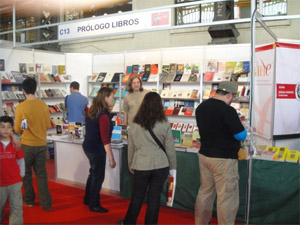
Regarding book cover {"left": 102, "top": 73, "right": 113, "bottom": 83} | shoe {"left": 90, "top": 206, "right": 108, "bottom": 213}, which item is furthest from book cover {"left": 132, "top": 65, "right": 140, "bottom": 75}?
shoe {"left": 90, "top": 206, "right": 108, "bottom": 213}

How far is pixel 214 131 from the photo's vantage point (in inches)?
107

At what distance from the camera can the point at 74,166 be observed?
188 inches

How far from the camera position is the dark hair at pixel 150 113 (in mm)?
2771

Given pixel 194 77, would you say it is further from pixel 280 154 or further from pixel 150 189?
pixel 150 189

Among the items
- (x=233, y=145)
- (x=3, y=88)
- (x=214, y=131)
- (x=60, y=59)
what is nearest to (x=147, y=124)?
(x=214, y=131)

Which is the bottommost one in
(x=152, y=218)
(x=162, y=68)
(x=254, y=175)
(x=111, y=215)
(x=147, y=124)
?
(x=111, y=215)

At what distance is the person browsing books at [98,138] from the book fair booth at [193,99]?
56 centimetres

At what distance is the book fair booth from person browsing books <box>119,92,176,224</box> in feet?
2.50

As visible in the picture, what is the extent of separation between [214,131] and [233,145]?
8.1 inches

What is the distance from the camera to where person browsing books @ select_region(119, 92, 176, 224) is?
2789 mm

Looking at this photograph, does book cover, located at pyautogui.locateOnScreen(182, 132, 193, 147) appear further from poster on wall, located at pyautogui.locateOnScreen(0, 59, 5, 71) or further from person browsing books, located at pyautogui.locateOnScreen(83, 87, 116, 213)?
poster on wall, located at pyautogui.locateOnScreen(0, 59, 5, 71)

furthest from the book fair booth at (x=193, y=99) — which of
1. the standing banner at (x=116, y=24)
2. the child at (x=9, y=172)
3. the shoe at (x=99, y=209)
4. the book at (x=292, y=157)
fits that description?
the child at (x=9, y=172)

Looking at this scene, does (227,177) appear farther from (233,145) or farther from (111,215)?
(111,215)

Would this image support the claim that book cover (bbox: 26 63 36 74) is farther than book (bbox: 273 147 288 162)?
Yes
